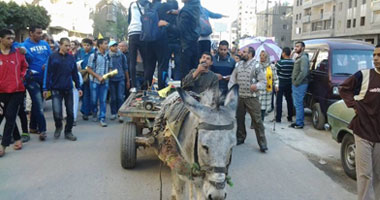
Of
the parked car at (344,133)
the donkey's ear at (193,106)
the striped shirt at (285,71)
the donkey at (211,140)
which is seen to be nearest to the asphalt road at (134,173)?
the parked car at (344,133)

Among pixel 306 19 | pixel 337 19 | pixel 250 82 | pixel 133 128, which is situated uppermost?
pixel 306 19

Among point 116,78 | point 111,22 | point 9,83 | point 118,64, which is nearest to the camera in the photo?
point 9,83

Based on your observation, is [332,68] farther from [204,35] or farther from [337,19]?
[337,19]

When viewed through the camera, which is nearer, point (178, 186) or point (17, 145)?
point (178, 186)

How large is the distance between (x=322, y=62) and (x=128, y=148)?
20.9ft

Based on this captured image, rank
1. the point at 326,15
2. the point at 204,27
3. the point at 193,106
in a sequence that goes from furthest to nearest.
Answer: the point at 326,15 < the point at 204,27 < the point at 193,106

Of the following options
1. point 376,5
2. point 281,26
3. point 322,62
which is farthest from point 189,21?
point 281,26

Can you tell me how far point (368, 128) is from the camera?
13.1 ft

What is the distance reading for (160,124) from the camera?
13.5 feet

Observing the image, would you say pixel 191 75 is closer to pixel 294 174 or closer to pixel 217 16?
pixel 294 174

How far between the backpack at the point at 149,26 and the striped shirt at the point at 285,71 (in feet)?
14.8

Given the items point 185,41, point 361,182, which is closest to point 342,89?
point 361,182

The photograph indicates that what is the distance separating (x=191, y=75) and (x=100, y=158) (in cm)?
246

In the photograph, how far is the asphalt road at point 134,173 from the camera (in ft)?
15.6
